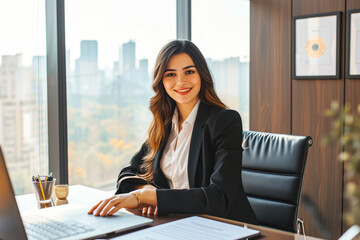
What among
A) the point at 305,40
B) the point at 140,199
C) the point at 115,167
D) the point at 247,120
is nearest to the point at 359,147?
the point at 140,199

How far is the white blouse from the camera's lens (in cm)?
190

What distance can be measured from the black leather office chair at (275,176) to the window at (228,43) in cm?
177

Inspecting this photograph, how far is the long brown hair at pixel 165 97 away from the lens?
198 centimetres

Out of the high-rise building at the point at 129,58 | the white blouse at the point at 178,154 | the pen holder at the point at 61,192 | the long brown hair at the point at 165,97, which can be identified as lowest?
the pen holder at the point at 61,192

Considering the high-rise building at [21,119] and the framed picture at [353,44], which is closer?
the high-rise building at [21,119]

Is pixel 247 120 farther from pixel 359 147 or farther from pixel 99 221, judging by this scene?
pixel 359 147

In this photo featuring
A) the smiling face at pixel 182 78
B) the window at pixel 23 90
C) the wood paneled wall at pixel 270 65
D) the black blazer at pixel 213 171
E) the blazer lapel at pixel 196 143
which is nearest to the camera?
the black blazer at pixel 213 171

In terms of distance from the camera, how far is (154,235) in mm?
1167

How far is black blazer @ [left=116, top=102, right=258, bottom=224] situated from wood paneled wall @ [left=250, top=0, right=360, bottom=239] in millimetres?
1607

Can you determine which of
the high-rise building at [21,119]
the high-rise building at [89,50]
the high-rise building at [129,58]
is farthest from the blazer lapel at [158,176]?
the high-rise building at [129,58]

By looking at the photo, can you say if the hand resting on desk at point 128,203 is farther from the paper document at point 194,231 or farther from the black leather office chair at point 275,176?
the black leather office chair at point 275,176

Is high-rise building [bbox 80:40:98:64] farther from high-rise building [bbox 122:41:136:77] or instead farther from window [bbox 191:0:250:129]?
window [bbox 191:0:250:129]

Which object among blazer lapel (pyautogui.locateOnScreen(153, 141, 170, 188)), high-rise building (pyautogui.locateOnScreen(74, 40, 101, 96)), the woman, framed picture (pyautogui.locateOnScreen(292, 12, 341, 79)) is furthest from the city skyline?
framed picture (pyautogui.locateOnScreen(292, 12, 341, 79))

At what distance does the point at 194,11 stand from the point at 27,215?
276 centimetres
